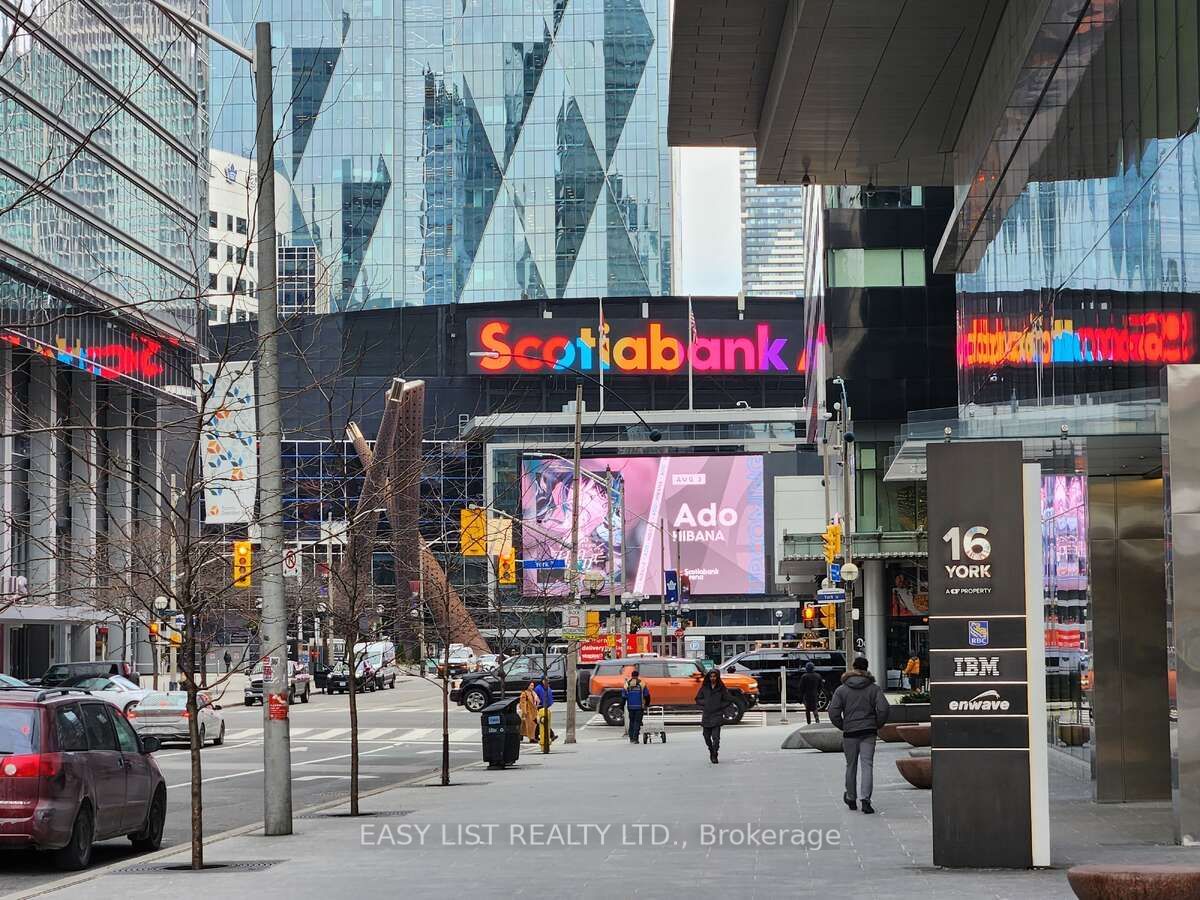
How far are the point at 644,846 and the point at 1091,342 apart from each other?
767cm

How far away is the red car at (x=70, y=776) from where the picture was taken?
1548 centimetres

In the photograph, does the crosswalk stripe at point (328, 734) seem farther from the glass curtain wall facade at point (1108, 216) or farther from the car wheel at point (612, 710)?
the glass curtain wall facade at point (1108, 216)

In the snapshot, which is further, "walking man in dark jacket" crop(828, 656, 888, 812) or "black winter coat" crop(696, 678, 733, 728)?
"black winter coat" crop(696, 678, 733, 728)

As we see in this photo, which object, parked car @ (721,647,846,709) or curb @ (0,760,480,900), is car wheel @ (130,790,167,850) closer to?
curb @ (0,760,480,900)

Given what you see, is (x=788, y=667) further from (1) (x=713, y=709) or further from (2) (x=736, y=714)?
(1) (x=713, y=709)

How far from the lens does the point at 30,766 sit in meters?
15.5

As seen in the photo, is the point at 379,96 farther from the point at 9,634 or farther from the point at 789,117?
the point at 789,117

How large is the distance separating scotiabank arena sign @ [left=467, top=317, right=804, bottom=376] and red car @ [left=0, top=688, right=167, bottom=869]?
112005 mm

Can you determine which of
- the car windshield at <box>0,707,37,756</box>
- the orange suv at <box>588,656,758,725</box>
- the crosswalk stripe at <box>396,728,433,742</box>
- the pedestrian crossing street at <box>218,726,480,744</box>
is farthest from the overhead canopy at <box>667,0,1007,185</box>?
the orange suv at <box>588,656,758,725</box>

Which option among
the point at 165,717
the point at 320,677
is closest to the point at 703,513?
the point at 320,677

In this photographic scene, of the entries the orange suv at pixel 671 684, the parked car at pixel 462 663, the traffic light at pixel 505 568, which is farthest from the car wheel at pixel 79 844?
the parked car at pixel 462 663

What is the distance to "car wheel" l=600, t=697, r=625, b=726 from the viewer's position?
4666 centimetres

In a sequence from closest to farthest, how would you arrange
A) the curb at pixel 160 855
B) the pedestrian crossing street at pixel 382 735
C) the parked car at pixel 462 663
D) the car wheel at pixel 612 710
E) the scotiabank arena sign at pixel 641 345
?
the curb at pixel 160 855, the pedestrian crossing street at pixel 382 735, the car wheel at pixel 612 710, the parked car at pixel 462 663, the scotiabank arena sign at pixel 641 345

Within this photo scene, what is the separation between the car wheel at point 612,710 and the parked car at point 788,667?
513cm
